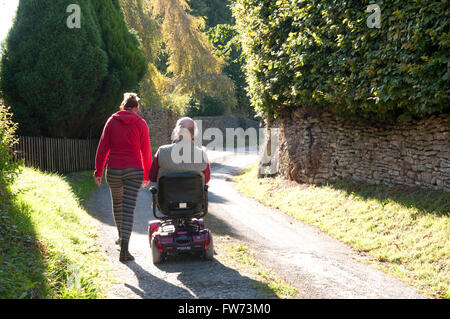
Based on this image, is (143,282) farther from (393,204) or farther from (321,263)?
(393,204)

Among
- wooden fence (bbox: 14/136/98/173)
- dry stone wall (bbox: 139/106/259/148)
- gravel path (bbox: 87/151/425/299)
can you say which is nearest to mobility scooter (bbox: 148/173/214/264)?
gravel path (bbox: 87/151/425/299)

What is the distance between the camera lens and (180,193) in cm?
502

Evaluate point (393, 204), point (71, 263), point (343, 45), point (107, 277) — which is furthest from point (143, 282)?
point (343, 45)

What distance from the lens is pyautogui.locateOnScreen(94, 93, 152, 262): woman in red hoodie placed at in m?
5.14

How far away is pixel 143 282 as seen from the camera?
14.8ft

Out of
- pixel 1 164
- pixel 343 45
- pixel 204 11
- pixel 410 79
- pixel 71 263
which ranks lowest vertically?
pixel 71 263

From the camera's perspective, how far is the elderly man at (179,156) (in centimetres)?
503

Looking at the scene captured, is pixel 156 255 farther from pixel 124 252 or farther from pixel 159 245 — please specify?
pixel 124 252

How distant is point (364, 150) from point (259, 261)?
5.16 m

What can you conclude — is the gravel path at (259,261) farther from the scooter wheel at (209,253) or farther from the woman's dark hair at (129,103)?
the woman's dark hair at (129,103)

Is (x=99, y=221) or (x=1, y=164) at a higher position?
(x=1, y=164)

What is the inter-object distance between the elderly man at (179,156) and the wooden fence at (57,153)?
593 centimetres
